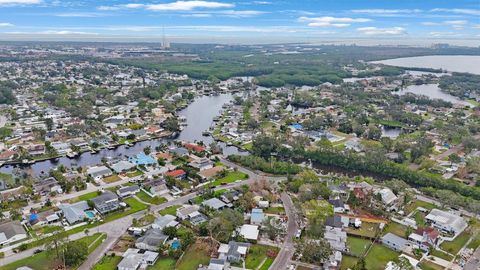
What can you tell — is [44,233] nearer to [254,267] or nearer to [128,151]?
[254,267]

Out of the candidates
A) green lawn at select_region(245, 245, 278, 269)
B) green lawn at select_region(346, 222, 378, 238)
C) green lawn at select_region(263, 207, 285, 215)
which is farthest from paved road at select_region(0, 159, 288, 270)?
green lawn at select_region(346, 222, 378, 238)

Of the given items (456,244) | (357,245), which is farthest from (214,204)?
(456,244)

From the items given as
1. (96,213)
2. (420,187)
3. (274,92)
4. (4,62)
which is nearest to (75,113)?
(96,213)

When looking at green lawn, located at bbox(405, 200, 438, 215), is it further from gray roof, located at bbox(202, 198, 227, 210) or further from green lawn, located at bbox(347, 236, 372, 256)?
gray roof, located at bbox(202, 198, 227, 210)

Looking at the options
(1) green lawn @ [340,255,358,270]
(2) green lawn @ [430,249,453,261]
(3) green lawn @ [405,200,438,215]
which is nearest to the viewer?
(1) green lawn @ [340,255,358,270]

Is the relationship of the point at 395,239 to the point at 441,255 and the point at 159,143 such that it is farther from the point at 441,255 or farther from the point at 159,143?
the point at 159,143
